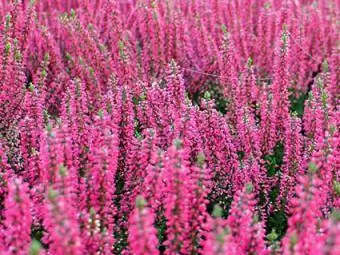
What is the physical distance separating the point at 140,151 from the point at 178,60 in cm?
269

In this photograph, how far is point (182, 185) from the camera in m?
3.43

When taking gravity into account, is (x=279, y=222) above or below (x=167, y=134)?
below

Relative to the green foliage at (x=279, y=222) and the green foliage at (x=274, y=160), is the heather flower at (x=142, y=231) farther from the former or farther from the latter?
the green foliage at (x=274, y=160)

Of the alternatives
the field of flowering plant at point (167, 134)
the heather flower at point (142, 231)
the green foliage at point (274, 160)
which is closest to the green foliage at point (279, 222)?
the field of flowering plant at point (167, 134)

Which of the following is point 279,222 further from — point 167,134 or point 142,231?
point 142,231

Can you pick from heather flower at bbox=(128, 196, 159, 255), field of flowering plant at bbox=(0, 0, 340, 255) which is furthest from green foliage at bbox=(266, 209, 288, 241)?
heather flower at bbox=(128, 196, 159, 255)

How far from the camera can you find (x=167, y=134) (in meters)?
4.86

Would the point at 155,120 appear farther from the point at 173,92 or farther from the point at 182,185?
the point at 182,185

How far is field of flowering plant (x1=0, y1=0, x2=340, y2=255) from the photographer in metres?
3.39

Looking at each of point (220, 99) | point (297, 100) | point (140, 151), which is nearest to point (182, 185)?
point (140, 151)

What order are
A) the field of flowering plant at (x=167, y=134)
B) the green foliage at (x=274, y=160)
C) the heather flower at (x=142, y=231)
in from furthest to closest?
1. the green foliage at (x=274, y=160)
2. the field of flowering plant at (x=167, y=134)
3. the heather flower at (x=142, y=231)

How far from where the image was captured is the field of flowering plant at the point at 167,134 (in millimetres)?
3389

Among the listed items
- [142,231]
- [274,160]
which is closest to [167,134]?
[274,160]

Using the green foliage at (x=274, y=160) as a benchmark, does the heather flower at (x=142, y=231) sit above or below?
above
